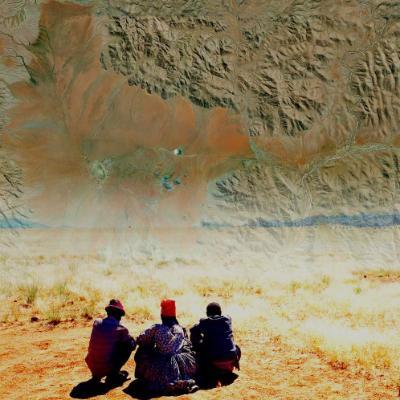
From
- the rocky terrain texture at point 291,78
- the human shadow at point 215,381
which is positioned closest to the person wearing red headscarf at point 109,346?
the human shadow at point 215,381

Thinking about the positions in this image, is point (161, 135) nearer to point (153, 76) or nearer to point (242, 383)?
point (153, 76)

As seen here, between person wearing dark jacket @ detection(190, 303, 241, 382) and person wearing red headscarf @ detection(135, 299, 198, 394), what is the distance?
0.21 m

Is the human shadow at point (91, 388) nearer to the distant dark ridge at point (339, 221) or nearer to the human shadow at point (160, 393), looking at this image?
the human shadow at point (160, 393)

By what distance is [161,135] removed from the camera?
66.3 ft

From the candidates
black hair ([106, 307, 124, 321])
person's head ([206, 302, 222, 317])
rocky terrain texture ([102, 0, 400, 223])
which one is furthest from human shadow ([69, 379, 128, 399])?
rocky terrain texture ([102, 0, 400, 223])

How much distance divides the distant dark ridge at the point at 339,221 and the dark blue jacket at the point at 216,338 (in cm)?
1322

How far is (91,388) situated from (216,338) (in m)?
1.39

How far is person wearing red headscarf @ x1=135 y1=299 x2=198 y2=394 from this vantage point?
541cm

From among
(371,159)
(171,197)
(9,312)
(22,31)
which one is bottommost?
(9,312)

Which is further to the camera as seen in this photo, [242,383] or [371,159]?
[371,159]

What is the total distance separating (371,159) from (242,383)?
16.2 meters

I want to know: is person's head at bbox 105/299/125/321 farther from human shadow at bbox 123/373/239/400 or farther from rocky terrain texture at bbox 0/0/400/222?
rocky terrain texture at bbox 0/0/400/222

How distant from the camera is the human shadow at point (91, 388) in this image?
215 inches

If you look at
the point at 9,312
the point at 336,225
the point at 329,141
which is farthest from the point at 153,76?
the point at 9,312
